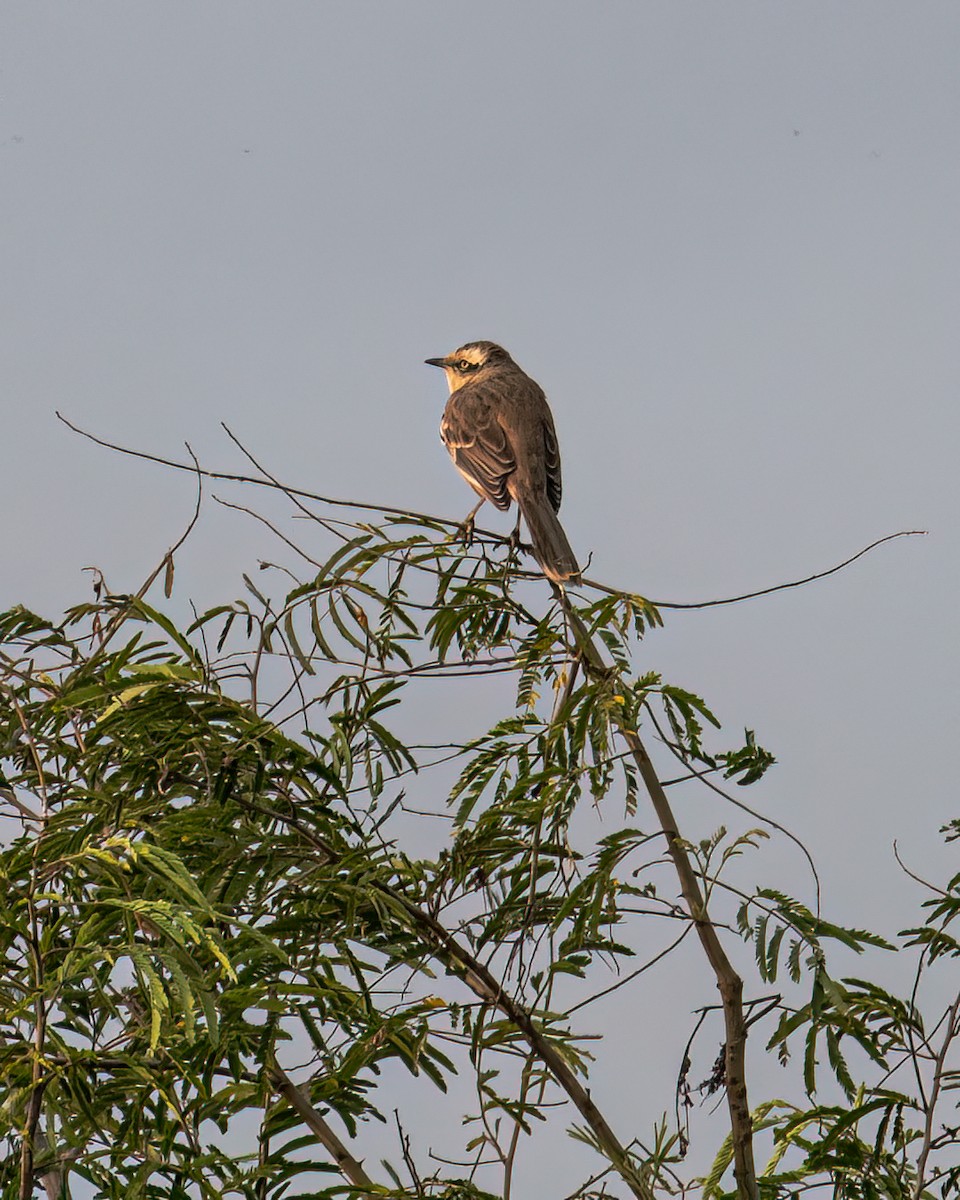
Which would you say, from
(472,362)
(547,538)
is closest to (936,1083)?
(547,538)

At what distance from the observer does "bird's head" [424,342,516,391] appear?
7.68 metres

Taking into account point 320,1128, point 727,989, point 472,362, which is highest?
point 472,362

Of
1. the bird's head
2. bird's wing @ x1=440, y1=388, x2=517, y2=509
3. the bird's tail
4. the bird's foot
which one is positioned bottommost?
the bird's foot

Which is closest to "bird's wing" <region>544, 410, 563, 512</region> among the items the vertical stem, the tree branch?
the vertical stem

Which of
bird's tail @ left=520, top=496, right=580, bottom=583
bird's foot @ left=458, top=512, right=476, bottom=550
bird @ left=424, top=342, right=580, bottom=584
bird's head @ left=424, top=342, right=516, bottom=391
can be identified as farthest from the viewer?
bird's head @ left=424, top=342, right=516, bottom=391

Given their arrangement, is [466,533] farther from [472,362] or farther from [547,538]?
[472,362]

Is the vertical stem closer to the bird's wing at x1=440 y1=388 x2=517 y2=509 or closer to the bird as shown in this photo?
the bird

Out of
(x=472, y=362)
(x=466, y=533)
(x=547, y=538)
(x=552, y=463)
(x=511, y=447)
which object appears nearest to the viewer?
(x=466, y=533)

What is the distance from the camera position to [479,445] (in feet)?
20.5

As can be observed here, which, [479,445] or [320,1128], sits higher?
[479,445]

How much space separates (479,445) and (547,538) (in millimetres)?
1233

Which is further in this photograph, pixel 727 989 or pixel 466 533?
pixel 466 533

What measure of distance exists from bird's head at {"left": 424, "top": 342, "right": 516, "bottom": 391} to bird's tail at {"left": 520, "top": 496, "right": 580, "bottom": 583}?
2081 mm

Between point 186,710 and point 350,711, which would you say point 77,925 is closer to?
point 186,710
